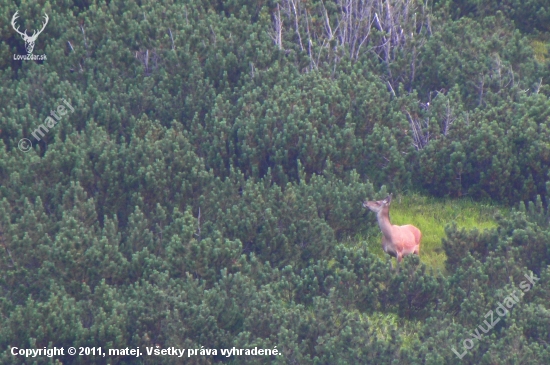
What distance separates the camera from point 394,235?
37.3ft

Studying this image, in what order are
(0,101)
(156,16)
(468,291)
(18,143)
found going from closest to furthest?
(468,291)
(18,143)
(0,101)
(156,16)

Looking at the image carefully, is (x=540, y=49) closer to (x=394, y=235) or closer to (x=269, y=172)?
(x=269, y=172)

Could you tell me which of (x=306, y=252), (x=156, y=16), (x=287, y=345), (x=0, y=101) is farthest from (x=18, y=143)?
(x=287, y=345)

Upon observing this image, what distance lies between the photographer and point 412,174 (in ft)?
43.1

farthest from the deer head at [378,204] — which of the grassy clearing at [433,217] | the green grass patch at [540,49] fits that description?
the green grass patch at [540,49]

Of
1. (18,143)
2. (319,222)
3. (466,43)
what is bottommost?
(319,222)

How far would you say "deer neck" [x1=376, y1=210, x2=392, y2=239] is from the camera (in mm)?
11383

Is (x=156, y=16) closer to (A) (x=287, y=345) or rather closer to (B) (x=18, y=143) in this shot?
(B) (x=18, y=143)

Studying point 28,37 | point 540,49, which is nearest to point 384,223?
point 540,49

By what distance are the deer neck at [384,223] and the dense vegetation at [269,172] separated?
1.57 feet

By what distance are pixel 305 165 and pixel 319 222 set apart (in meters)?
1.44

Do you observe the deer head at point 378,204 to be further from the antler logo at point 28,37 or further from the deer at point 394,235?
the antler logo at point 28,37

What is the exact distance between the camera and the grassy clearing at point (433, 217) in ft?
39.6

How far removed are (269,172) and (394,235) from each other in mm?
2132
